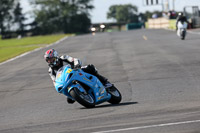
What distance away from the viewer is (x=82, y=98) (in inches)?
402

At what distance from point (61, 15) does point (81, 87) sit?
112 meters

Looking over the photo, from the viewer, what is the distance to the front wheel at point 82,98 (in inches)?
398

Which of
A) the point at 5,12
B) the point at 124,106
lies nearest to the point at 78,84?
the point at 124,106

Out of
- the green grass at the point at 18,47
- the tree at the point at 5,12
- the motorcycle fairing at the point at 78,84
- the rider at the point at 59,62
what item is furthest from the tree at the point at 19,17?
the motorcycle fairing at the point at 78,84

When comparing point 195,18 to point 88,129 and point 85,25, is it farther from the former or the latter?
point 85,25

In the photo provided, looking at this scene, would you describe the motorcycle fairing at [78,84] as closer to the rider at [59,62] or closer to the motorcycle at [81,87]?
the motorcycle at [81,87]

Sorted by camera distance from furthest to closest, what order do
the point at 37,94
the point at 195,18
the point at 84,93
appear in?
the point at 195,18, the point at 37,94, the point at 84,93

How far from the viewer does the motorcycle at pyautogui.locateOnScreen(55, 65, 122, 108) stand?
1020 centimetres

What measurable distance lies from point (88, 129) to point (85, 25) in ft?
374

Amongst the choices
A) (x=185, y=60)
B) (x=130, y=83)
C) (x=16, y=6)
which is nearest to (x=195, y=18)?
(x=185, y=60)

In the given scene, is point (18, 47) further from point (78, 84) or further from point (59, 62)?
point (78, 84)

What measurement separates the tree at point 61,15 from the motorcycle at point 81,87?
10921cm

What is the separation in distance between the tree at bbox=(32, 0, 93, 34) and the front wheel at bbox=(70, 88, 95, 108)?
109 m

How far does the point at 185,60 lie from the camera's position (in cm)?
2012
